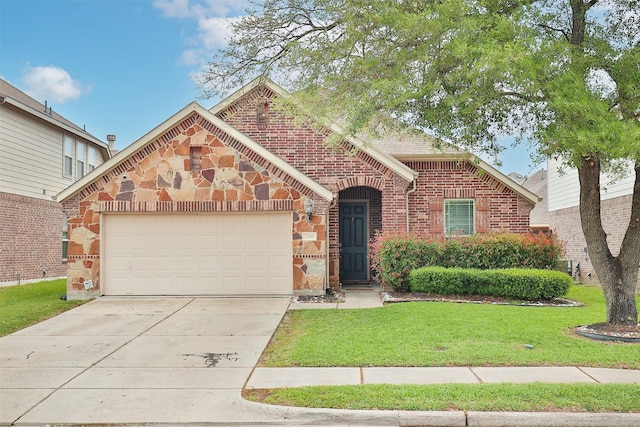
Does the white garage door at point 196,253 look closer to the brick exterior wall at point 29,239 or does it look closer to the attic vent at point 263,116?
the attic vent at point 263,116

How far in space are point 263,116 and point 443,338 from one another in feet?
32.4

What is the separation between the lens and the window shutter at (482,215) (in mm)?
16422

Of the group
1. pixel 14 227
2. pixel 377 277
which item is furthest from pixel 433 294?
pixel 14 227

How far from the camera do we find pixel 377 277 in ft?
51.3

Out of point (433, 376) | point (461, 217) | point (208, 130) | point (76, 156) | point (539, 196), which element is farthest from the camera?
point (539, 196)

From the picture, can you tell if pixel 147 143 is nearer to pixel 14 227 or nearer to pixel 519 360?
pixel 14 227

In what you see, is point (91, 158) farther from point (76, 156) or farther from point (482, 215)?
point (482, 215)

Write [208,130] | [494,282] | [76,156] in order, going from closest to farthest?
[494,282] → [208,130] → [76,156]

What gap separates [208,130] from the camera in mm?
13914

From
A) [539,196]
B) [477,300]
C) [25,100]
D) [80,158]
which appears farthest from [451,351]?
[539,196]

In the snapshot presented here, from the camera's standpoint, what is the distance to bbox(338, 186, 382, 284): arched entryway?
17.1 metres

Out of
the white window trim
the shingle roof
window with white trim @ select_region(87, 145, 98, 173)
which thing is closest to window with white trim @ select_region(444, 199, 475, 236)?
the shingle roof

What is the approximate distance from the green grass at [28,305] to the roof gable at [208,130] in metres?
2.66

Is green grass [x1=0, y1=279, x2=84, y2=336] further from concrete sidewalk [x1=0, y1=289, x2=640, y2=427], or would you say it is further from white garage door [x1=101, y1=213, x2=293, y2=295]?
white garage door [x1=101, y1=213, x2=293, y2=295]
